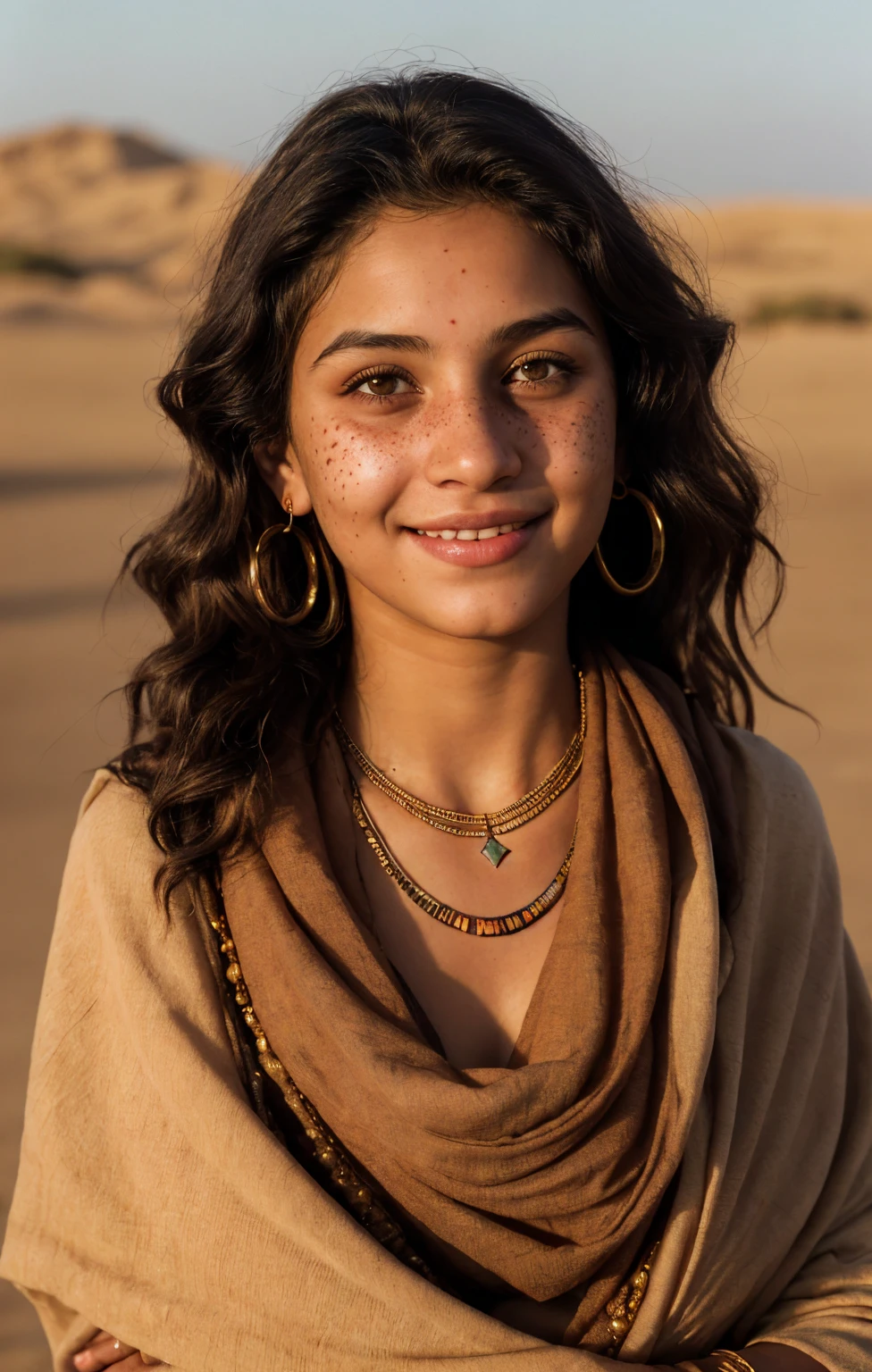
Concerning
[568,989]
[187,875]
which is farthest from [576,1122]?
[187,875]

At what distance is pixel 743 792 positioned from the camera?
2574 millimetres

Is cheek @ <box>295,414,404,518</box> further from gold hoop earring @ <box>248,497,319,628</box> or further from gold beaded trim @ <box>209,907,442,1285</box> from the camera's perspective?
gold beaded trim @ <box>209,907,442,1285</box>

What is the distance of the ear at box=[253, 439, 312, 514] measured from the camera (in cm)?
249

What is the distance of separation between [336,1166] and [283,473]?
3.50 feet

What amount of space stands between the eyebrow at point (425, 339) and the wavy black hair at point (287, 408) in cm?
11

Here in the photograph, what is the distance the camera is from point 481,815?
255 centimetres

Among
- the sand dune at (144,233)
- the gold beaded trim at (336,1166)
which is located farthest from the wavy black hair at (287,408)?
the sand dune at (144,233)

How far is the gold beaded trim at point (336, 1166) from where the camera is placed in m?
2.22

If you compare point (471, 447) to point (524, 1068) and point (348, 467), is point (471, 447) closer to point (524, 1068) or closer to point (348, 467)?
point (348, 467)

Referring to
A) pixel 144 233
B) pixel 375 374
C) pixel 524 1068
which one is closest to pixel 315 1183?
pixel 524 1068

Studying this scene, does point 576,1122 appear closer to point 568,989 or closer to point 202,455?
point 568,989

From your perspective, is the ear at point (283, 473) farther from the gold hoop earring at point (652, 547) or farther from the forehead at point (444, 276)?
the gold hoop earring at point (652, 547)

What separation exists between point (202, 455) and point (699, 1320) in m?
1.54

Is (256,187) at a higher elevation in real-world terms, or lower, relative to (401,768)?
higher
